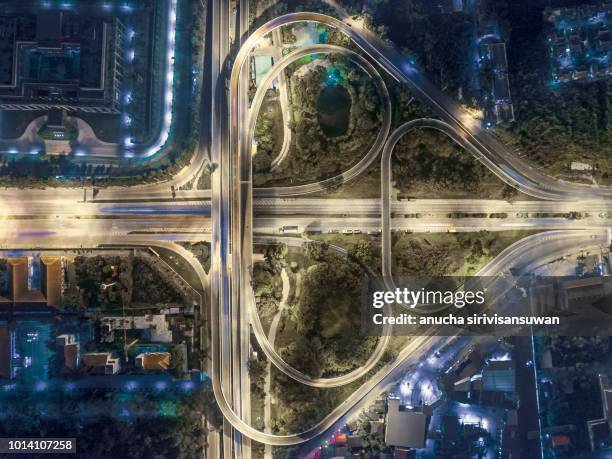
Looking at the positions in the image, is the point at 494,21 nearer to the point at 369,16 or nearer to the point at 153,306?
the point at 369,16

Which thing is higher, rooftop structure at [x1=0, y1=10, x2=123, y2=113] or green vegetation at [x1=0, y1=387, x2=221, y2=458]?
rooftop structure at [x1=0, y1=10, x2=123, y2=113]

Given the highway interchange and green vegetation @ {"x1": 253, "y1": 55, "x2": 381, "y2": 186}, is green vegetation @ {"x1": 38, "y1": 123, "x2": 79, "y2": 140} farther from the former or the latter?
green vegetation @ {"x1": 253, "y1": 55, "x2": 381, "y2": 186}

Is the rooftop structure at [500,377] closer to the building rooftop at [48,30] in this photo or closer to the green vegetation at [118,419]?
the green vegetation at [118,419]

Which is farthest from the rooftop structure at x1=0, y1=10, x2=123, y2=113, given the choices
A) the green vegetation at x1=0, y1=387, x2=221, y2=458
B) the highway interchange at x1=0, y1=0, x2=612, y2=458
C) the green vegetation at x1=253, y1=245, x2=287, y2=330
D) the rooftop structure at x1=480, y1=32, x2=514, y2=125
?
the rooftop structure at x1=480, y1=32, x2=514, y2=125

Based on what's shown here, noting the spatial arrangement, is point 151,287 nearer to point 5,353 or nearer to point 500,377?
point 5,353

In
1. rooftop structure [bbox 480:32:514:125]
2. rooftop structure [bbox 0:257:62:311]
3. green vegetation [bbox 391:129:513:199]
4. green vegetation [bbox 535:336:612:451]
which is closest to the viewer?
rooftop structure [bbox 0:257:62:311]

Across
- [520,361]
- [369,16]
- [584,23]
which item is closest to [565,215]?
[520,361]

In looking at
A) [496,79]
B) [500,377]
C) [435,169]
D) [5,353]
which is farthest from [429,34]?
[5,353]
